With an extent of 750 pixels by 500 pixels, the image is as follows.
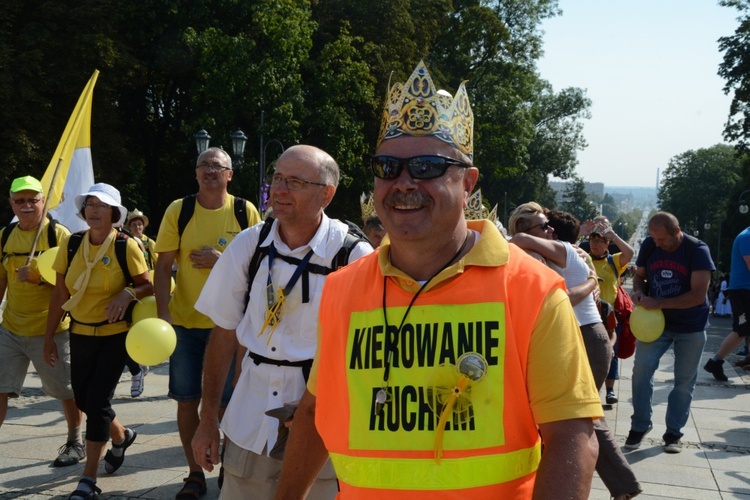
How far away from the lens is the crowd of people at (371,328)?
2.01 metres

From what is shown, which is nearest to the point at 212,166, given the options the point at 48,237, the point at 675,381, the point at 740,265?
the point at 48,237

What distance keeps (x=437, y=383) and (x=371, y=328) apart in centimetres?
25

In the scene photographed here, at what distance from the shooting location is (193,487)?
5.50 meters

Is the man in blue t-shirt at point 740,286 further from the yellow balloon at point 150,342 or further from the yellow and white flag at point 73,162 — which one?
the yellow balloon at point 150,342

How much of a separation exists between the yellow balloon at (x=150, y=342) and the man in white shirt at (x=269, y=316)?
3.85 feet

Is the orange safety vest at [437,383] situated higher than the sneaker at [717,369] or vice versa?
the orange safety vest at [437,383]

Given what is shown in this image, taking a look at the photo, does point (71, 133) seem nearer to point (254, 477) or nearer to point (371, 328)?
point (254, 477)

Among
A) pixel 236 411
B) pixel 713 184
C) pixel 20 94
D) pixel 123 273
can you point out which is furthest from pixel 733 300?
pixel 713 184

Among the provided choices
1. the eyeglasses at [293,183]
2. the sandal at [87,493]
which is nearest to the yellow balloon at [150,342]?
the sandal at [87,493]

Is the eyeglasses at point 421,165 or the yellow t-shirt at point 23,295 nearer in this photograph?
the eyeglasses at point 421,165

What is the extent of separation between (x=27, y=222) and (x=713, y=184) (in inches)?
3722

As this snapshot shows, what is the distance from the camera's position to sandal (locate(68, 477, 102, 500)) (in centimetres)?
532

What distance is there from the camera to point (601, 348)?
5.60 meters

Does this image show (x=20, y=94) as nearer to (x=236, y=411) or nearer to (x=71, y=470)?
(x=71, y=470)
